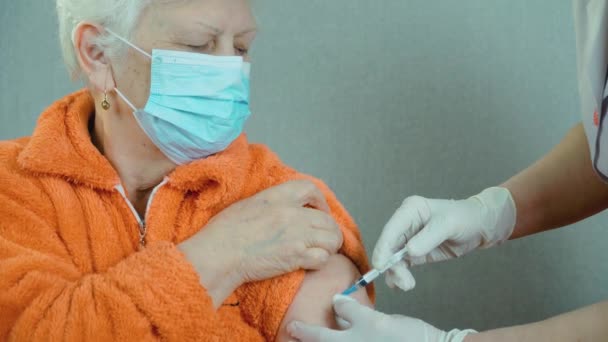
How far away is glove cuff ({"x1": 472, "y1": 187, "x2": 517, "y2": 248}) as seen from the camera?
4.83 feet

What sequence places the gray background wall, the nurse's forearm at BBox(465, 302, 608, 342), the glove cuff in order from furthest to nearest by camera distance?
the gray background wall, the glove cuff, the nurse's forearm at BBox(465, 302, 608, 342)

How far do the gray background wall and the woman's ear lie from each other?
2.02 feet

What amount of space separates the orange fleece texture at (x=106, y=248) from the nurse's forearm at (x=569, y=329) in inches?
15.0

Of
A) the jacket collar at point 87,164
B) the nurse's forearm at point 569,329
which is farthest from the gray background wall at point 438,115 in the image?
the nurse's forearm at point 569,329

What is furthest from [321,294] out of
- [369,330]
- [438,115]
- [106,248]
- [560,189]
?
[438,115]

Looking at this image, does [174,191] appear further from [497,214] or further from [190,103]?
[497,214]

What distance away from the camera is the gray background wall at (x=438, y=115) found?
1778 mm

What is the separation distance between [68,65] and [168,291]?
0.62 metres

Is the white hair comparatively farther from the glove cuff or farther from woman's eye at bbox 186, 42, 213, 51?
the glove cuff

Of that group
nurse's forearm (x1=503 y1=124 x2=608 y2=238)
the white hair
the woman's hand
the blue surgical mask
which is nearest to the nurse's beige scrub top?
nurse's forearm (x1=503 y1=124 x2=608 y2=238)

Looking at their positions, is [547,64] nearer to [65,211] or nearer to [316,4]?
[316,4]

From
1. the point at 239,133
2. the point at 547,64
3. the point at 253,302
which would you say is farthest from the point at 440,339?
the point at 547,64

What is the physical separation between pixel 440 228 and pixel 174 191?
0.60m

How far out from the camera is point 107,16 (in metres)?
1.26
